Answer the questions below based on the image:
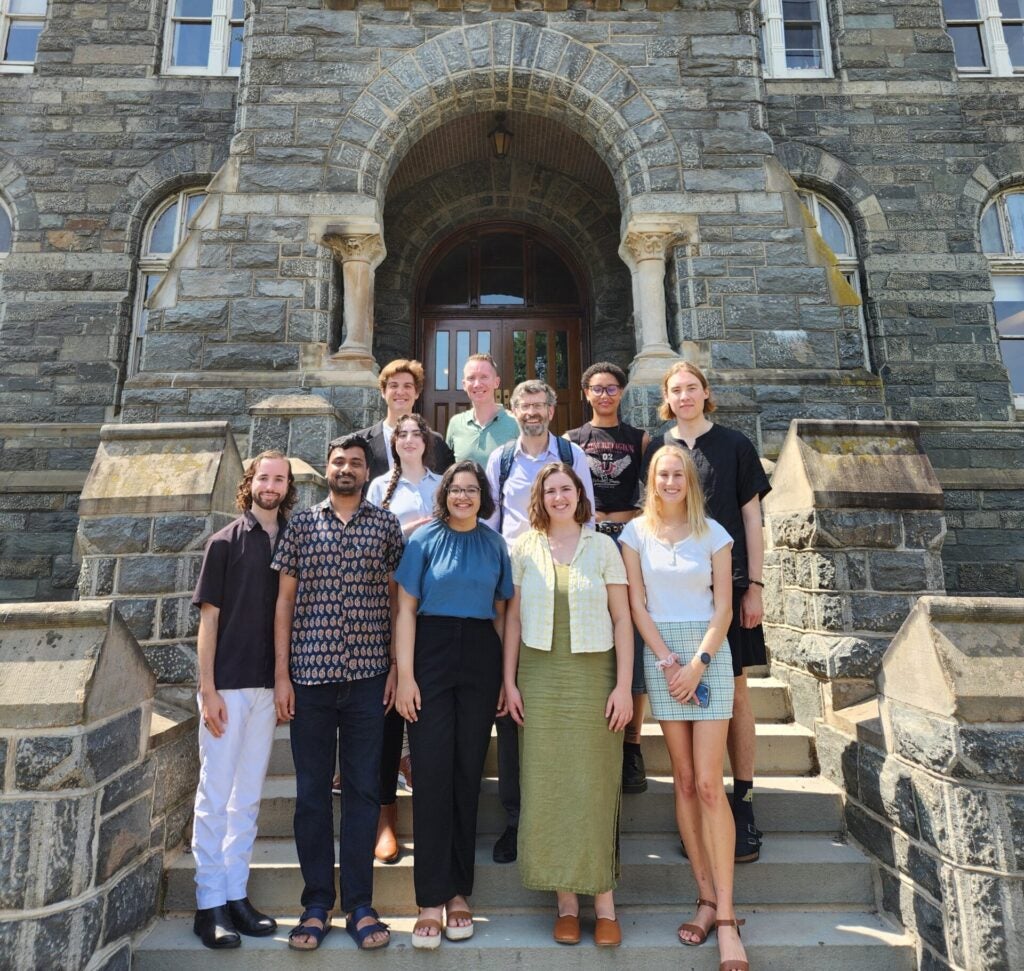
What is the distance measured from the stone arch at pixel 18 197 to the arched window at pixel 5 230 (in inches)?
4.6

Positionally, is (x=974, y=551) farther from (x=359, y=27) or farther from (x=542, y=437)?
(x=359, y=27)

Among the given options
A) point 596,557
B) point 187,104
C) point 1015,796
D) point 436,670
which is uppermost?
point 187,104

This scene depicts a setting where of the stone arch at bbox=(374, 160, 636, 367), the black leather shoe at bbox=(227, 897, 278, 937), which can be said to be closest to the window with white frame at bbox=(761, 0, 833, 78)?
the stone arch at bbox=(374, 160, 636, 367)

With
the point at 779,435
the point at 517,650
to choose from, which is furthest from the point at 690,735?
the point at 779,435

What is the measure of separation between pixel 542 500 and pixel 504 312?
6108mm

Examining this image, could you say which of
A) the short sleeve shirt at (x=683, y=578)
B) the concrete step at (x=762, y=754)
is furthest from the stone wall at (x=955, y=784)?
the short sleeve shirt at (x=683, y=578)

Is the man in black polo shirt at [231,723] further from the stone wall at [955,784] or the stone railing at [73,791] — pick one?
the stone wall at [955,784]

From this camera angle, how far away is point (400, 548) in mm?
2768

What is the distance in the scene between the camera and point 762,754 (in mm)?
3447

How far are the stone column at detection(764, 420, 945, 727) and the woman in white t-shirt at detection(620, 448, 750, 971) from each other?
1228 mm

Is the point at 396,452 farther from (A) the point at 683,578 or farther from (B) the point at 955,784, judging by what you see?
(B) the point at 955,784

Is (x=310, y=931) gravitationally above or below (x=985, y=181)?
below

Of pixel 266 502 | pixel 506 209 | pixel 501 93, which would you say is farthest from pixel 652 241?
pixel 266 502

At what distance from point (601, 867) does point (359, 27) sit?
7212mm
